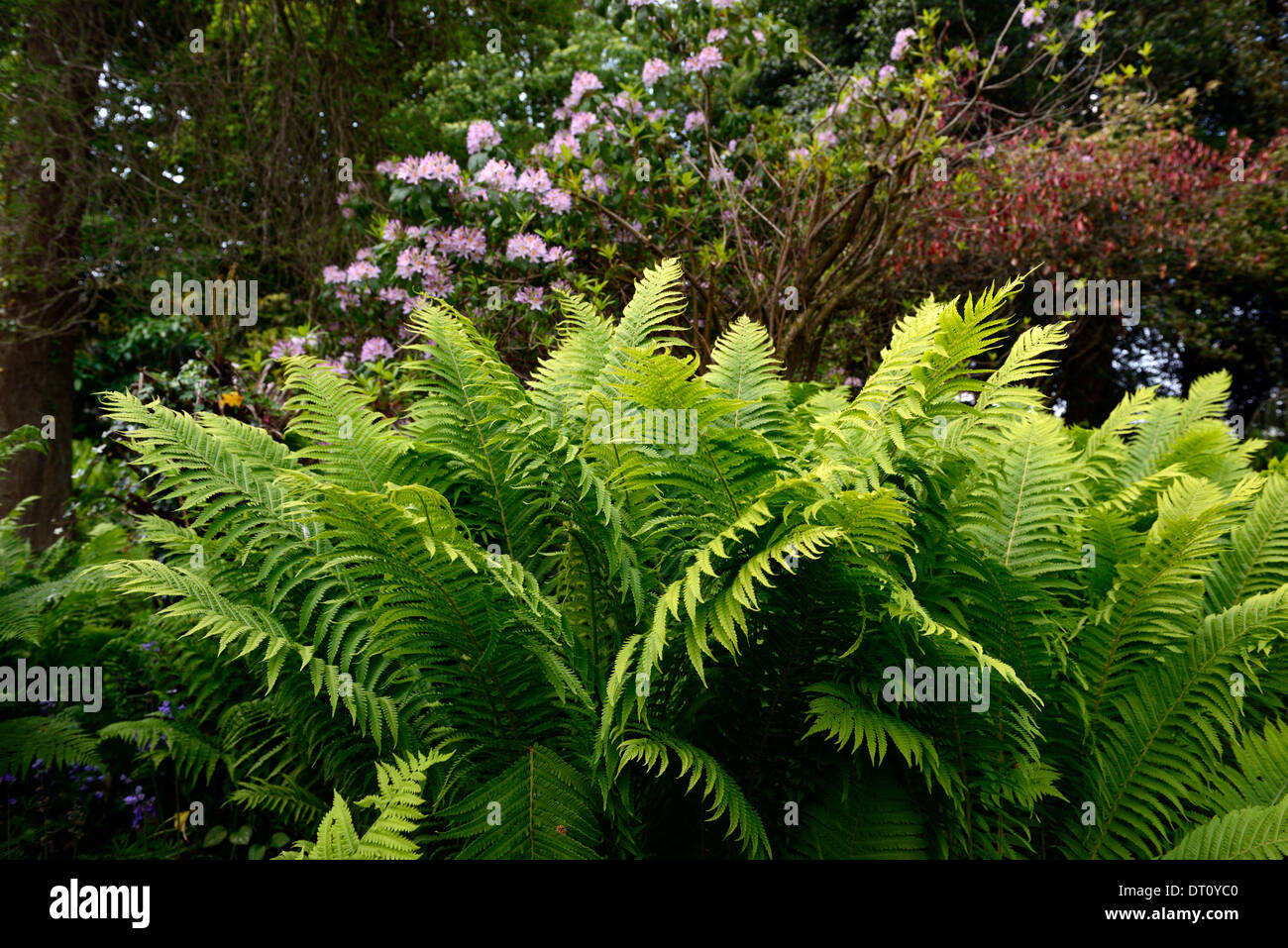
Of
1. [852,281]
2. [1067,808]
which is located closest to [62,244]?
[852,281]

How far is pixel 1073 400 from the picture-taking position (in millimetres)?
9211

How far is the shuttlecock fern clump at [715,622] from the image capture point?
5.07 ft

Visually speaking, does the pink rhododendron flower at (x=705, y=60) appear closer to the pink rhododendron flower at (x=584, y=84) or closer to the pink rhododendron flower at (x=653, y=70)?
the pink rhododendron flower at (x=653, y=70)

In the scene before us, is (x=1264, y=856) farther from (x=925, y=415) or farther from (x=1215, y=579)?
(x=925, y=415)

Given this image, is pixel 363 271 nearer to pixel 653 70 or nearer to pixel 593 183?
pixel 593 183

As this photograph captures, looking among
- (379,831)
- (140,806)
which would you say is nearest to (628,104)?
(140,806)

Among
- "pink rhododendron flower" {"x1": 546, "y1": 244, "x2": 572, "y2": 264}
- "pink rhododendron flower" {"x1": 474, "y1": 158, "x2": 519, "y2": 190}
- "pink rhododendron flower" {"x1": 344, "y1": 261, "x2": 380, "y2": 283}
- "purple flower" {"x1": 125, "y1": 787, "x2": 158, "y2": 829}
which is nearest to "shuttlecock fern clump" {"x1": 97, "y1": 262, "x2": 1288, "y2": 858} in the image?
"purple flower" {"x1": 125, "y1": 787, "x2": 158, "y2": 829}

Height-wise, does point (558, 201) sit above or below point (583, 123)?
below

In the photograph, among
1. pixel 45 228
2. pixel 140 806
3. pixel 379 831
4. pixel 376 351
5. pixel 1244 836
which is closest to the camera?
pixel 379 831

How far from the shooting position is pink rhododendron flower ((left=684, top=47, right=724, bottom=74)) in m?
3.93

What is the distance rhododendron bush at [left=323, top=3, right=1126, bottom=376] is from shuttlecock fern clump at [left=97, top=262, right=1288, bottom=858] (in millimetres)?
1913

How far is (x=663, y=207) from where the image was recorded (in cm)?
402

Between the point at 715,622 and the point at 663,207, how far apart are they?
298 centimetres

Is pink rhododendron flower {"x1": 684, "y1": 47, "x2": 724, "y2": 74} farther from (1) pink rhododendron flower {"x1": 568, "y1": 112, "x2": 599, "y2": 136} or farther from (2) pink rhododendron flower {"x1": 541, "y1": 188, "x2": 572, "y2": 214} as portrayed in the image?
(2) pink rhododendron flower {"x1": 541, "y1": 188, "x2": 572, "y2": 214}
